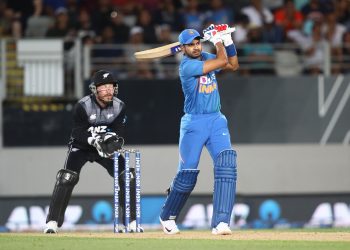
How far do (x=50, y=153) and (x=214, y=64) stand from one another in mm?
7309

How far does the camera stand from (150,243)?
10961 millimetres

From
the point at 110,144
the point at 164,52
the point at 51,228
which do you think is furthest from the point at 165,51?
the point at 51,228

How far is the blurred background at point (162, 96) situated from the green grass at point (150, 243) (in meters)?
6.31

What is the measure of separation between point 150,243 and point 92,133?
1905mm

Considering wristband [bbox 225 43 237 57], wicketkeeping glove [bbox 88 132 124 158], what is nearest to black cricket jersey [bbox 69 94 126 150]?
wicketkeeping glove [bbox 88 132 124 158]

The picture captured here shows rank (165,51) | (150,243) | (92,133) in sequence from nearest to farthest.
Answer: (150,243) → (165,51) → (92,133)

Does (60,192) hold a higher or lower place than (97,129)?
lower

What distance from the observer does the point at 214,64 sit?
11.6 metres

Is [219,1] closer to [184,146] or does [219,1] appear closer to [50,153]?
[50,153]

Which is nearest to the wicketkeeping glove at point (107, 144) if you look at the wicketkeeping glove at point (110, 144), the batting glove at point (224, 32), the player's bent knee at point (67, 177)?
the wicketkeeping glove at point (110, 144)

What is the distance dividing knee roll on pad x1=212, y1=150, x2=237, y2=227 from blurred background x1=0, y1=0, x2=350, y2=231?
616 centimetres

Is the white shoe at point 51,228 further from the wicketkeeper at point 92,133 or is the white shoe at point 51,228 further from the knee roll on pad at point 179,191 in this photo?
the knee roll on pad at point 179,191

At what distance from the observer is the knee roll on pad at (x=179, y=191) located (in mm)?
11812

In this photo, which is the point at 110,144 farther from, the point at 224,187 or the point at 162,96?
the point at 162,96
